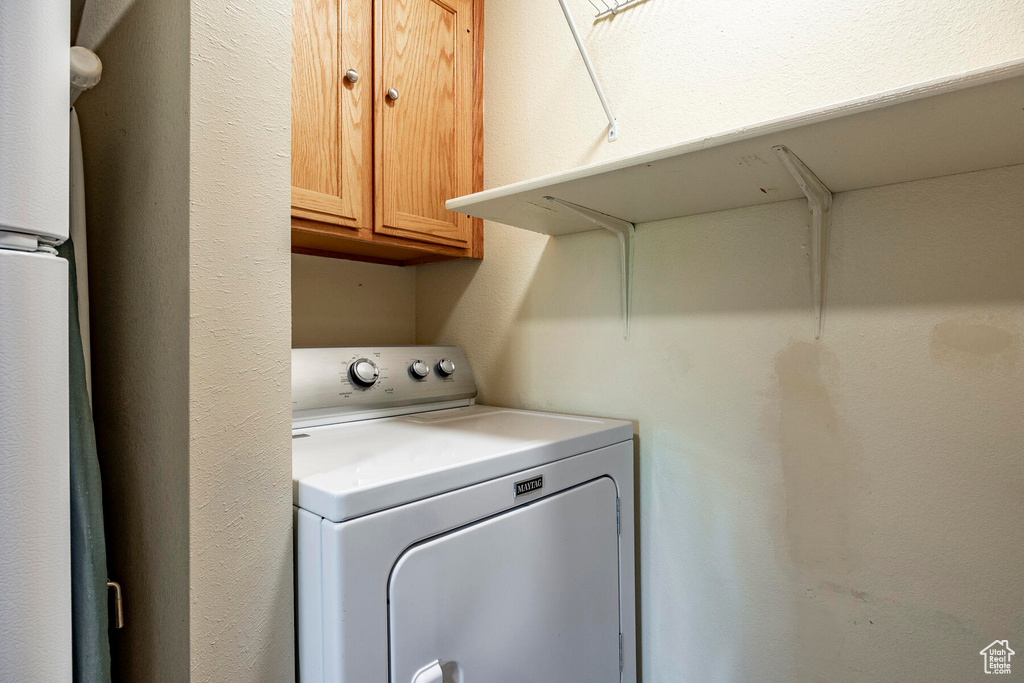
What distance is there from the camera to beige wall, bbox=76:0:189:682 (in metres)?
0.70

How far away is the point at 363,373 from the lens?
143 cm

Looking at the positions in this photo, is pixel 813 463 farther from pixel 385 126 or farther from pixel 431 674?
pixel 385 126

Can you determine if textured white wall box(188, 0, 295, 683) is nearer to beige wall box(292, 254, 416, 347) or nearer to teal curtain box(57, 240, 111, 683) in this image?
teal curtain box(57, 240, 111, 683)

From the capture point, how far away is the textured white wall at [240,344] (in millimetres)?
688

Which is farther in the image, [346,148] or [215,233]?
[346,148]

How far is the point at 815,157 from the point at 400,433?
1027mm

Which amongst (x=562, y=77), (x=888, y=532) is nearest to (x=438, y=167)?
(x=562, y=77)

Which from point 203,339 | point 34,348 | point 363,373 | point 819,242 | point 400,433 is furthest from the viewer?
point 363,373

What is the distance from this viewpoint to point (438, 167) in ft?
5.24

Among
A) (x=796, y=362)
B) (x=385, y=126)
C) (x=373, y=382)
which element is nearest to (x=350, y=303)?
(x=373, y=382)

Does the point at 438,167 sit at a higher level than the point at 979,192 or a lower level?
higher

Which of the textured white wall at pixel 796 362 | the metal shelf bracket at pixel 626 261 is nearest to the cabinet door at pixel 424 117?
the textured white wall at pixel 796 362

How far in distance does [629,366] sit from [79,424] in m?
1.17

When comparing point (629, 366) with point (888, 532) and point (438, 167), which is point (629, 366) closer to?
point (888, 532)
